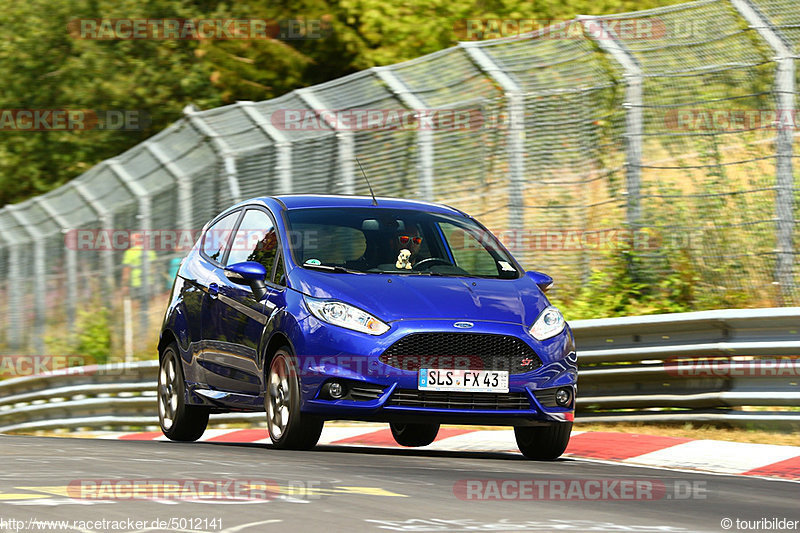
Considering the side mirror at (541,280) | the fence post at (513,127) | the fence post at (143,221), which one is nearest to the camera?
the side mirror at (541,280)

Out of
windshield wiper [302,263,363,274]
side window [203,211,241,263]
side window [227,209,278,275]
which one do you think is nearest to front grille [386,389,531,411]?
windshield wiper [302,263,363,274]

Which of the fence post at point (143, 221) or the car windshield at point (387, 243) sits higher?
the car windshield at point (387, 243)

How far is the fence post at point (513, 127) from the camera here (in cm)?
1439

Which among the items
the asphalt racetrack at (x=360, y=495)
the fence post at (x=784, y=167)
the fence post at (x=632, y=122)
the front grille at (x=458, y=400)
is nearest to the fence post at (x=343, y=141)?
the fence post at (x=632, y=122)

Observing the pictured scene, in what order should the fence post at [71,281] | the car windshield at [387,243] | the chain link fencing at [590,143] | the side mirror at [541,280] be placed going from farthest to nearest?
the fence post at [71,281], the chain link fencing at [590,143], the side mirror at [541,280], the car windshield at [387,243]

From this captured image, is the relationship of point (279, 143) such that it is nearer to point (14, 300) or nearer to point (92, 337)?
point (92, 337)

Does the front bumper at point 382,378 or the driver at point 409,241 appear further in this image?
the driver at point 409,241

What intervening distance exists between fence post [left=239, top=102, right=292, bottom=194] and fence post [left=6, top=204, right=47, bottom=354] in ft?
24.3

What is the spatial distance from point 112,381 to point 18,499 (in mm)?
9589

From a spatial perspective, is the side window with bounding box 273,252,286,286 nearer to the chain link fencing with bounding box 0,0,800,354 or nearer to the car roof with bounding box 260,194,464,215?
the car roof with bounding box 260,194,464,215

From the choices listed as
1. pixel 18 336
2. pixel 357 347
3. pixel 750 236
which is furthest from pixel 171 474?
pixel 18 336

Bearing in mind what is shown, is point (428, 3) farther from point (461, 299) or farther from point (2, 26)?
point (461, 299)

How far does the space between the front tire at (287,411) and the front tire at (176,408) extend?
175 centimetres

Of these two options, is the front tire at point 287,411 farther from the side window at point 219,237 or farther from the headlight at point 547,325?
the side window at point 219,237
